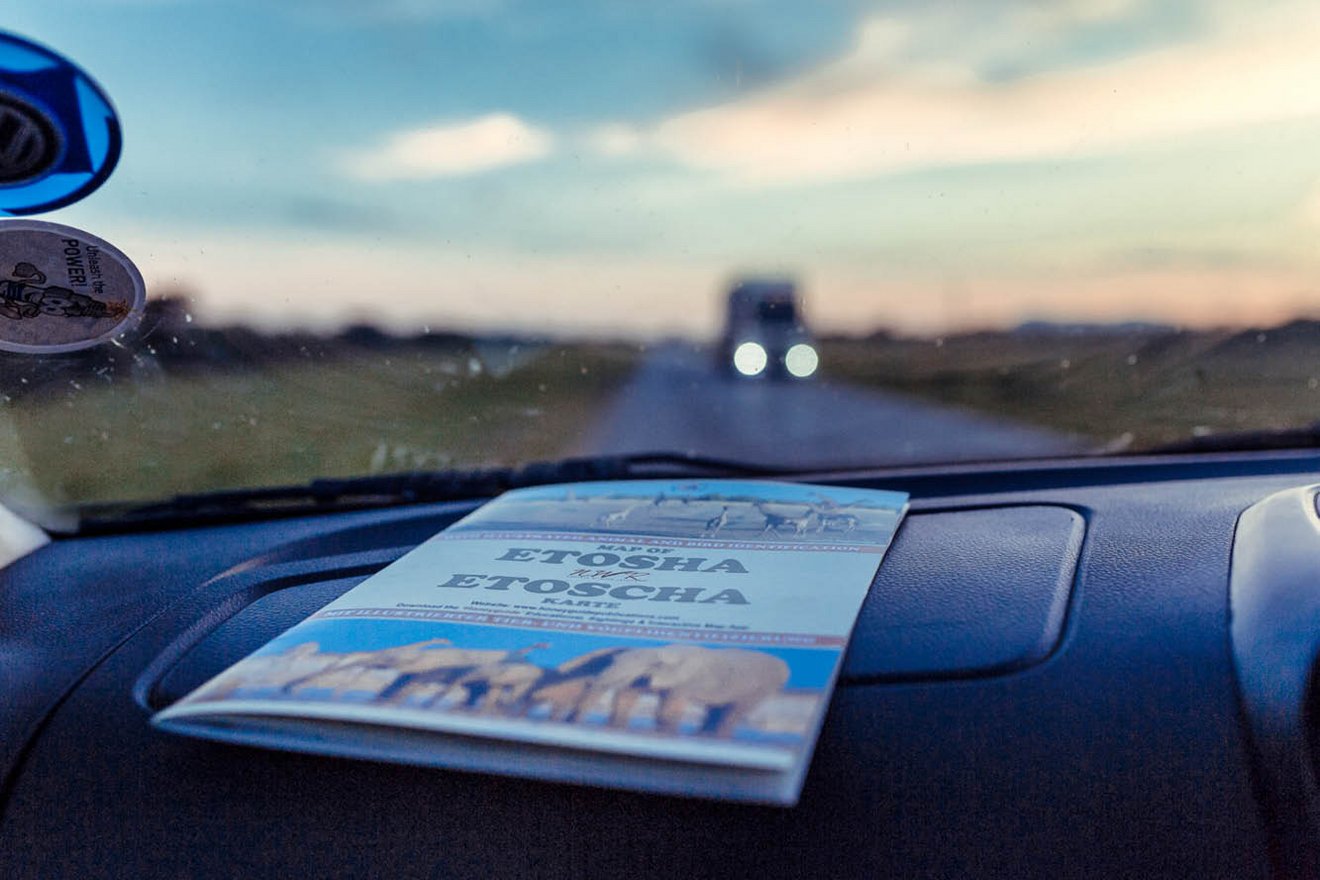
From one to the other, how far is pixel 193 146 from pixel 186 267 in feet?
0.56

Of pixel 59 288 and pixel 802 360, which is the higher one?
pixel 59 288

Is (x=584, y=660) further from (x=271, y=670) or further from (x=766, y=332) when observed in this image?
(x=766, y=332)

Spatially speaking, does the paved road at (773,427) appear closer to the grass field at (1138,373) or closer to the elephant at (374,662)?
the grass field at (1138,373)

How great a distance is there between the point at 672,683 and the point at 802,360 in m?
1.19

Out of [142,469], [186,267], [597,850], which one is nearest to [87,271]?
[186,267]

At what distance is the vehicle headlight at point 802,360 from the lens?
205 cm

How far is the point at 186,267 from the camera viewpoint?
158 cm

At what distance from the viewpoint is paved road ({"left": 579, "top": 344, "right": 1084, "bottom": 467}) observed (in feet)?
6.82

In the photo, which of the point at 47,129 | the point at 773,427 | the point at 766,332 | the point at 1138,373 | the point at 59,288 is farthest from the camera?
the point at 773,427

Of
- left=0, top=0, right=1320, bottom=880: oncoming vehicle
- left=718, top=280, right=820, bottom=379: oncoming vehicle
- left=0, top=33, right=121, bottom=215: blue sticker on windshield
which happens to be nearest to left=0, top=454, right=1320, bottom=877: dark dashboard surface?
left=0, top=0, right=1320, bottom=880: oncoming vehicle

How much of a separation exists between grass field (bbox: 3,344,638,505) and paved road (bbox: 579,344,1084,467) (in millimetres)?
128

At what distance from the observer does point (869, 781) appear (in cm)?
104

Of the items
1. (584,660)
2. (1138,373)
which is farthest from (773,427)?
(584,660)

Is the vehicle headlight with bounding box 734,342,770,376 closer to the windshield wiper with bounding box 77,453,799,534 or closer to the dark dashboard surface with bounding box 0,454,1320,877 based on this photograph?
the windshield wiper with bounding box 77,453,799,534
